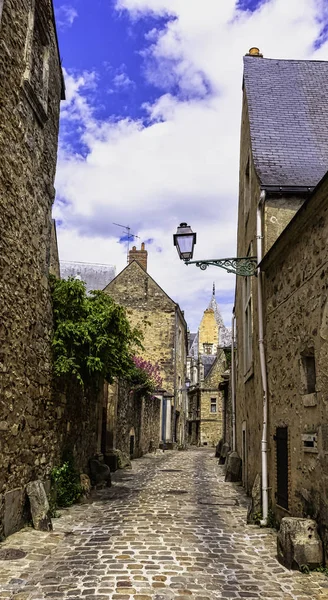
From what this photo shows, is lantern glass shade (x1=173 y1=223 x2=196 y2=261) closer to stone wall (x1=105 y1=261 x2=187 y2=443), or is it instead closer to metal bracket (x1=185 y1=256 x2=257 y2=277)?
metal bracket (x1=185 y1=256 x2=257 y2=277)

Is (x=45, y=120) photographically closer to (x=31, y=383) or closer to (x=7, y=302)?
(x=7, y=302)

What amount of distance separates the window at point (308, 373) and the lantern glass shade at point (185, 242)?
2255 mm

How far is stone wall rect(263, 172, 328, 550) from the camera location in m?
4.85

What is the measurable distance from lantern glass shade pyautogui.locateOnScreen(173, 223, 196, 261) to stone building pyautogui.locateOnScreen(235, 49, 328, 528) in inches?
40.2

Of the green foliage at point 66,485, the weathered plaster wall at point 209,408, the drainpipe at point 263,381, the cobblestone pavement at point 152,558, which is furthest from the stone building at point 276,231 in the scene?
the weathered plaster wall at point 209,408

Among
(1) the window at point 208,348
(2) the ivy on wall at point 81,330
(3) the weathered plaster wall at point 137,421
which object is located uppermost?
(1) the window at point 208,348

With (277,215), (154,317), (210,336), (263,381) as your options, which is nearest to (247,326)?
(263,381)

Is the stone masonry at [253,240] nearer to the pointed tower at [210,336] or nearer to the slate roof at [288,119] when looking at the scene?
the slate roof at [288,119]

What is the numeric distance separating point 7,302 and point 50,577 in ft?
9.24

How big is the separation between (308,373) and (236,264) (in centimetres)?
243

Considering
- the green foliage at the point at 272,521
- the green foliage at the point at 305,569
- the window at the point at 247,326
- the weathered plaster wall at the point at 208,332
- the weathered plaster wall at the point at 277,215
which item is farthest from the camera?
the weathered plaster wall at the point at 208,332

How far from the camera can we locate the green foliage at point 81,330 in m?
7.35

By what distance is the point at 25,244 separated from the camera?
6266mm

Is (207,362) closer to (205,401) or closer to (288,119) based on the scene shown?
(205,401)
